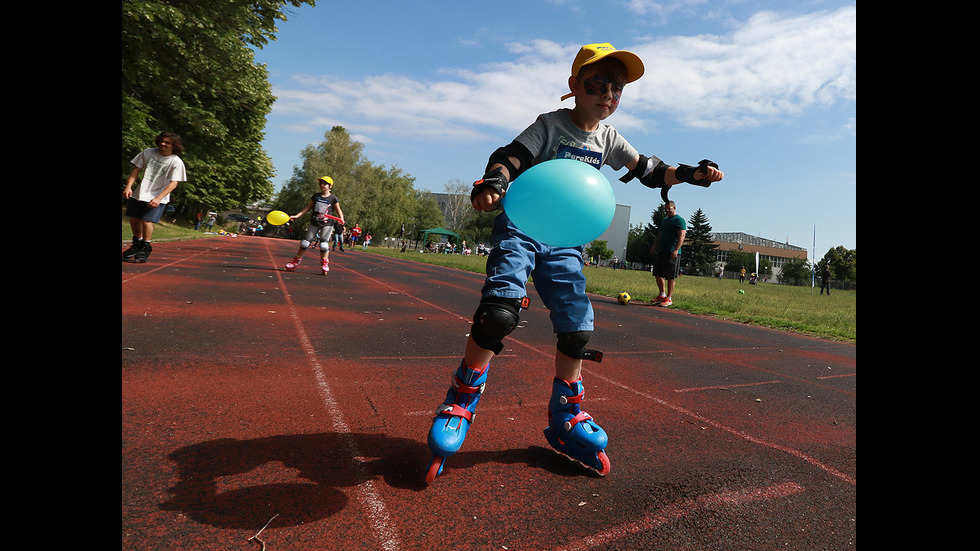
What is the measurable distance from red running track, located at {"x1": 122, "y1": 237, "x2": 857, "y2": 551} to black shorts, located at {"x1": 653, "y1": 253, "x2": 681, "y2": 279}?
5.18 m

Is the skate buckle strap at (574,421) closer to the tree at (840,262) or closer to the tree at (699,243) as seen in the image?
the tree at (699,243)

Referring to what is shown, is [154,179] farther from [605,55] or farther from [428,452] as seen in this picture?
[605,55]

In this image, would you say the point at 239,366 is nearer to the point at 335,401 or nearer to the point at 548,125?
the point at 335,401

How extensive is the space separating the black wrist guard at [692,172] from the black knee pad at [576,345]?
91cm

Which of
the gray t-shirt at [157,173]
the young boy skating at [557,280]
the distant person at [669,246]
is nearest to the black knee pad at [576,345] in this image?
the young boy skating at [557,280]

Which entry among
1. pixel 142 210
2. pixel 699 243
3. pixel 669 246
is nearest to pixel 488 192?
pixel 142 210

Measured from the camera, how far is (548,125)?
2.29 m

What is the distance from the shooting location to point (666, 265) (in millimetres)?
10031

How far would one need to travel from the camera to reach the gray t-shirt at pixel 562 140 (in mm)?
2242

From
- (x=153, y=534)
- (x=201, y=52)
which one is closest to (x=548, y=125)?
(x=153, y=534)

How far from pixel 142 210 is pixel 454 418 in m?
7.80

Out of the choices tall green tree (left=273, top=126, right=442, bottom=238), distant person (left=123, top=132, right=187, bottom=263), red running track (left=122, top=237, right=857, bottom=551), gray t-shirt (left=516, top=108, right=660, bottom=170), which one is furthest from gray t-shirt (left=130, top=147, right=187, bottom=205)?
tall green tree (left=273, top=126, right=442, bottom=238)
